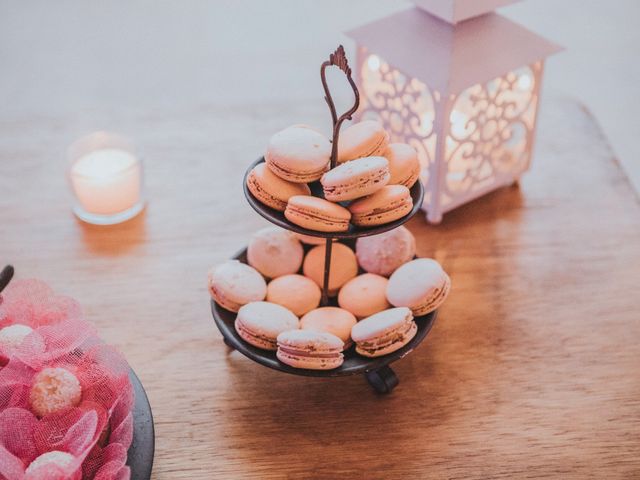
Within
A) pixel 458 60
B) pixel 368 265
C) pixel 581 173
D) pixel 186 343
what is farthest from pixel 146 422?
pixel 581 173

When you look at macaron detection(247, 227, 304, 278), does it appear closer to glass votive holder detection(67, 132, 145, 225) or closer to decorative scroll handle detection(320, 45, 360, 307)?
decorative scroll handle detection(320, 45, 360, 307)

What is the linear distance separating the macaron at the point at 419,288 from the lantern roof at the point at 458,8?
0.35m

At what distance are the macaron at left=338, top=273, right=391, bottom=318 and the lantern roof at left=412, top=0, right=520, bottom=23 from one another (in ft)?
1.20

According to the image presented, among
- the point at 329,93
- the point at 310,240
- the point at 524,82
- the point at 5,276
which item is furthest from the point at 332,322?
the point at 524,82

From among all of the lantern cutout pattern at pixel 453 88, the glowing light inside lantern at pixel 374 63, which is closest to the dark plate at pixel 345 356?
the lantern cutout pattern at pixel 453 88

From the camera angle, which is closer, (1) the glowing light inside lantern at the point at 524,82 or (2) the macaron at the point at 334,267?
(2) the macaron at the point at 334,267

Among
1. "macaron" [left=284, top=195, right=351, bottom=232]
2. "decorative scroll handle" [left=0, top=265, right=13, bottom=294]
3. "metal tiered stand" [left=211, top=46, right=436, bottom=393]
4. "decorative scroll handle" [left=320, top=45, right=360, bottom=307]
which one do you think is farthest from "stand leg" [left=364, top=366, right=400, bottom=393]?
"decorative scroll handle" [left=0, top=265, right=13, bottom=294]

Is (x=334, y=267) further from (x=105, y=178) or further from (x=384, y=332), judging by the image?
(x=105, y=178)

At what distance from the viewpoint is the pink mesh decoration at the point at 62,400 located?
70 cm

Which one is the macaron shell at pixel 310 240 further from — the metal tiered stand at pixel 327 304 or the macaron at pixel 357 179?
the macaron at pixel 357 179

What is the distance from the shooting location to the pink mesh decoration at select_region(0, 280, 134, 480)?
705mm

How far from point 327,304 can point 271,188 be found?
0.64ft

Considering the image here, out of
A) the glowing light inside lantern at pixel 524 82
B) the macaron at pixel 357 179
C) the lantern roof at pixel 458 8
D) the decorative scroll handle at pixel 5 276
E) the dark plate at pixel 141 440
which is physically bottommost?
the dark plate at pixel 141 440

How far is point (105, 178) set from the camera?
113 cm
